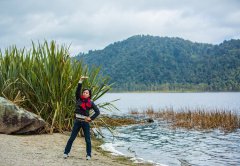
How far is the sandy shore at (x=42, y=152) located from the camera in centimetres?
759

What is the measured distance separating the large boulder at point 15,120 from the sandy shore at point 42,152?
0.43 meters

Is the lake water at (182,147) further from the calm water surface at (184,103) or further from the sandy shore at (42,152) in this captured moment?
the calm water surface at (184,103)

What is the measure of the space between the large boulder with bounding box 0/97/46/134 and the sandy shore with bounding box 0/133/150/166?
43cm

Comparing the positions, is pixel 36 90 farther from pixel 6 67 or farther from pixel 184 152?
pixel 184 152

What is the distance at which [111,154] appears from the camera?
11.1m

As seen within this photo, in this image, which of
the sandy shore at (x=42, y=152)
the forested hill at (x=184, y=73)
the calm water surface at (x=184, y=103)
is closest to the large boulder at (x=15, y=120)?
the sandy shore at (x=42, y=152)

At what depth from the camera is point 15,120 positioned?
38.2 ft

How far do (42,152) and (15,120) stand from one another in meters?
3.03

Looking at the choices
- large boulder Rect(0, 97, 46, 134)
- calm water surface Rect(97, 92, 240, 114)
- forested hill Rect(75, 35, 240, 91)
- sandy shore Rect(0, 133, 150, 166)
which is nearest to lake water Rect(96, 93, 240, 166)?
sandy shore Rect(0, 133, 150, 166)

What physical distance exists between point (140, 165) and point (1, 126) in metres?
4.83

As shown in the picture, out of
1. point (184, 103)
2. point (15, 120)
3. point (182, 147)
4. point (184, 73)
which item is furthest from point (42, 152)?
point (184, 73)

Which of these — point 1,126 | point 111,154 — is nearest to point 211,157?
point 111,154

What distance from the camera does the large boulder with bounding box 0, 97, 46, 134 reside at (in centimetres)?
1147

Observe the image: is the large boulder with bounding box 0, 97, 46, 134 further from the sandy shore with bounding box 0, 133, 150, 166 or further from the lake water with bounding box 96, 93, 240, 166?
the lake water with bounding box 96, 93, 240, 166
